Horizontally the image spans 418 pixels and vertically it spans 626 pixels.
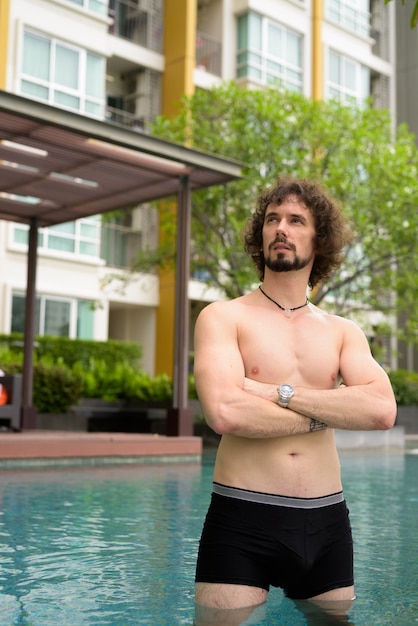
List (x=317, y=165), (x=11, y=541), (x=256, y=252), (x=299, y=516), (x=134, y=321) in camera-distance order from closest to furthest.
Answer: (x=299, y=516)
(x=256, y=252)
(x=11, y=541)
(x=317, y=165)
(x=134, y=321)

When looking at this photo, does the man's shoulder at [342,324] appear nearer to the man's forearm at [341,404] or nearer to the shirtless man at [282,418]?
the shirtless man at [282,418]

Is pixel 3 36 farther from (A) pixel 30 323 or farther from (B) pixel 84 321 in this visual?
(A) pixel 30 323

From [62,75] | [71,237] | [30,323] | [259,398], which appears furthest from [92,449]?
[62,75]

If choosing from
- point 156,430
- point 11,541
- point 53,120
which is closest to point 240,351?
point 11,541

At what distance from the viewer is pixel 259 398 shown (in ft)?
8.94

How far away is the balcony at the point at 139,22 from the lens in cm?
2666

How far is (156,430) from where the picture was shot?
51.3 ft

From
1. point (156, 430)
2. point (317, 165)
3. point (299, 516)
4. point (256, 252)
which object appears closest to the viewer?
point (299, 516)

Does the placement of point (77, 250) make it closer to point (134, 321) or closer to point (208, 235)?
point (134, 321)

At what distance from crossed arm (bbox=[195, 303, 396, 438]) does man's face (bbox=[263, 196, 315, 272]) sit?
0.27 m

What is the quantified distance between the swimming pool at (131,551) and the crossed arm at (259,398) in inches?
26.5

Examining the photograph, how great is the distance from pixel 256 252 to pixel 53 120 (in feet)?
22.8

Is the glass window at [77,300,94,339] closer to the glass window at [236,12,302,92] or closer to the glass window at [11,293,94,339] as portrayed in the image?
the glass window at [11,293,94,339]

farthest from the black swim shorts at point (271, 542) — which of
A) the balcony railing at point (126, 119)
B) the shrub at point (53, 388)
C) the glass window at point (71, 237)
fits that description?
the balcony railing at point (126, 119)
